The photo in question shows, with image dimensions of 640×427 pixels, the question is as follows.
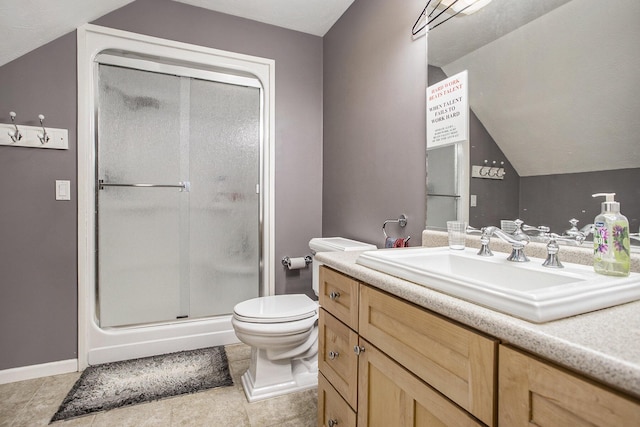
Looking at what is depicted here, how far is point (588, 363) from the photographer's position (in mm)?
418

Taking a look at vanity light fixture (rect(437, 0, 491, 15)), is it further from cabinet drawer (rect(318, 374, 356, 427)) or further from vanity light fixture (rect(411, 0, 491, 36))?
cabinet drawer (rect(318, 374, 356, 427))

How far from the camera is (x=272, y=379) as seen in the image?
169cm

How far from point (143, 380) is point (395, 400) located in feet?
5.28

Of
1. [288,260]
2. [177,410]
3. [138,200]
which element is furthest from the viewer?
[288,260]

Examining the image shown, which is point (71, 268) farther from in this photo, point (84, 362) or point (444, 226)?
point (444, 226)

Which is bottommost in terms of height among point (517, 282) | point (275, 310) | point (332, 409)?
point (332, 409)

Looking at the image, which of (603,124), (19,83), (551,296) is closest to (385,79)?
(603,124)

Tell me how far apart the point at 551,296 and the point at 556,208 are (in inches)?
23.7

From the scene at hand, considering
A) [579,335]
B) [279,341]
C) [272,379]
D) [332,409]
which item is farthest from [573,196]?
[272,379]

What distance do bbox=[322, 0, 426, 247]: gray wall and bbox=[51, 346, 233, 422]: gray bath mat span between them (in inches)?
47.7

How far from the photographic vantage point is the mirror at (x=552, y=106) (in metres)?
0.85

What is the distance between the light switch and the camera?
72.5 inches

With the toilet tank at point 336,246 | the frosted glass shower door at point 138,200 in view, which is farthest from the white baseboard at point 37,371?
the toilet tank at point 336,246

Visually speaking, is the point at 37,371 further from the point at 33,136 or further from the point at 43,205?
the point at 33,136
